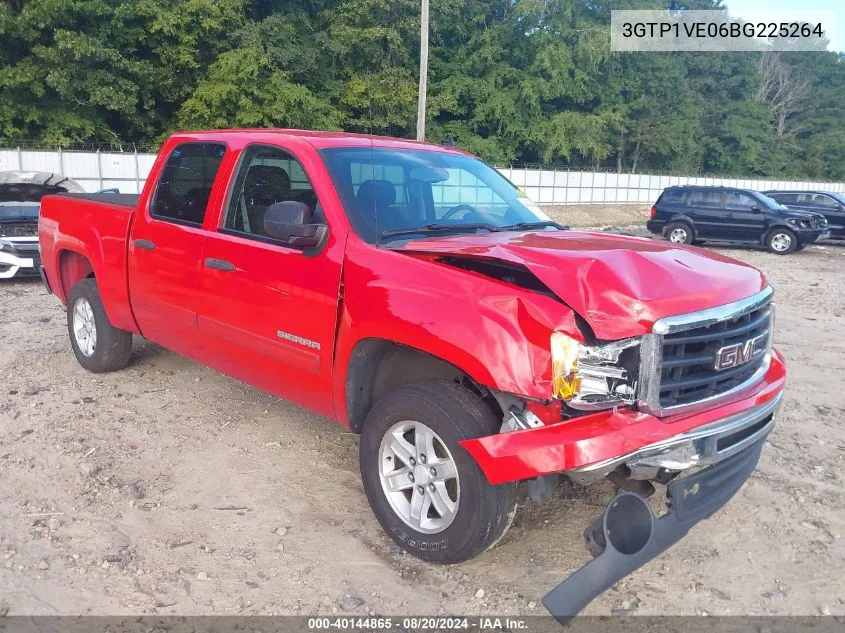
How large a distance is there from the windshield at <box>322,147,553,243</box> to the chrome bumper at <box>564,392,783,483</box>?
1592mm

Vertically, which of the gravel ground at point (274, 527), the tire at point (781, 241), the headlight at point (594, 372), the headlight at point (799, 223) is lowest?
the gravel ground at point (274, 527)

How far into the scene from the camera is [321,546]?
3.47 metres

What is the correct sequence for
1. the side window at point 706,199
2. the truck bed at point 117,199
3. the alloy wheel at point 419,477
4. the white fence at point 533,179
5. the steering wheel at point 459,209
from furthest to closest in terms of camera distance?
the white fence at point 533,179
the side window at point 706,199
the truck bed at point 117,199
the steering wheel at point 459,209
the alloy wheel at point 419,477

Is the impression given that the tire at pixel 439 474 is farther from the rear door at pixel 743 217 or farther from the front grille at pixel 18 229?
the rear door at pixel 743 217

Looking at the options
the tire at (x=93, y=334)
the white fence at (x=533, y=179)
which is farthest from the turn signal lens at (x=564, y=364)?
the white fence at (x=533, y=179)

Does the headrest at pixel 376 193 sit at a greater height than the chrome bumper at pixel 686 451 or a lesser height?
greater

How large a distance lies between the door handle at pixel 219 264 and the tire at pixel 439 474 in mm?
1372

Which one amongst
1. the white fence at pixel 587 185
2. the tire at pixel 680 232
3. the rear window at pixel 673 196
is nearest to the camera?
the tire at pixel 680 232

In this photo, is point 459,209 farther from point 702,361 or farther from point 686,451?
point 686,451

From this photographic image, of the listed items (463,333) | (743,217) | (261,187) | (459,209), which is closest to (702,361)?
(463,333)

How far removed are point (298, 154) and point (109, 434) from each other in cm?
232

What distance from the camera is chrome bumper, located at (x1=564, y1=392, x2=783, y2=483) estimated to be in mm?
2756

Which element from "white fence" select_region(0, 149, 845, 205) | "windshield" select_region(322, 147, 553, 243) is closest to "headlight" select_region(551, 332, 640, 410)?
"windshield" select_region(322, 147, 553, 243)

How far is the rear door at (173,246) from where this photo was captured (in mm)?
4500
